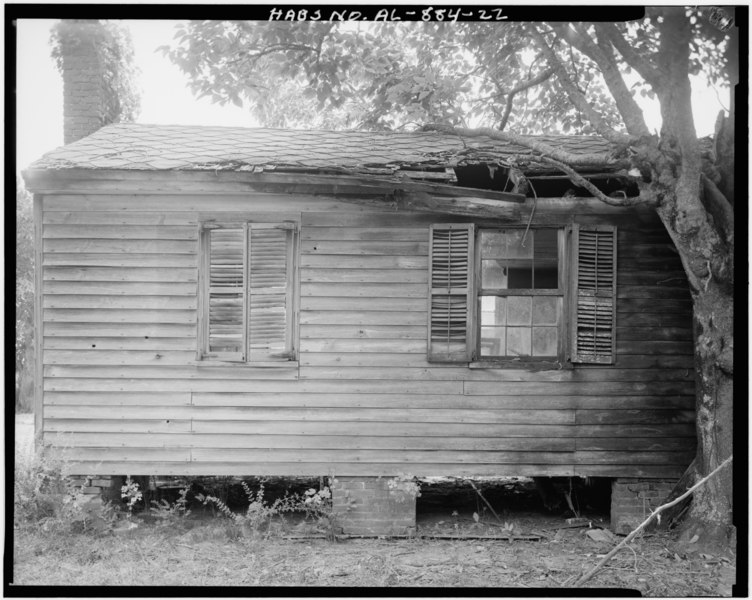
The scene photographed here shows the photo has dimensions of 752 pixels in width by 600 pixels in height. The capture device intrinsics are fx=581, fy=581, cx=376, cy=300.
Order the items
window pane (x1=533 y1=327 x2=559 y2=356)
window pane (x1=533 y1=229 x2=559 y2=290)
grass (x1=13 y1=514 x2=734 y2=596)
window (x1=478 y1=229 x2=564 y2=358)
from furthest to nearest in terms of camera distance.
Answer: window pane (x1=533 y1=327 x2=559 y2=356)
window pane (x1=533 y1=229 x2=559 y2=290)
window (x1=478 y1=229 x2=564 y2=358)
grass (x1=13 y1=514 x2=734 y2=596)

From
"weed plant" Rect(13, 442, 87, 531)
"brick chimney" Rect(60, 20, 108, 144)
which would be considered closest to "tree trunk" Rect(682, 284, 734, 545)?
"weed plant" Rect(13, 442, 87, 531)

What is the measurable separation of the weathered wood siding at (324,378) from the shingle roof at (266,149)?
0.42m

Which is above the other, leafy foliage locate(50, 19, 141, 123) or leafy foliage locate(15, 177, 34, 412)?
leafy foliage locate(50, 19, 141, 123)

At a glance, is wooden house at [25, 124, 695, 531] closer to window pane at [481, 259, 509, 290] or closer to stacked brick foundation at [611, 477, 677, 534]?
A: stacked brick foundation at [611, 477, 677, 534]

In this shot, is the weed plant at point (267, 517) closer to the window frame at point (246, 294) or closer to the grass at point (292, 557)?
the grass at point (292, 557)

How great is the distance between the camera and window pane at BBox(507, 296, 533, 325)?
7961 mm

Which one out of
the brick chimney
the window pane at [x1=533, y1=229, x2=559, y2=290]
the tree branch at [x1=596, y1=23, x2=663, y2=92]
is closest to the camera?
the tree branch at [x1=596, y1=23, x2=663, y2=92]

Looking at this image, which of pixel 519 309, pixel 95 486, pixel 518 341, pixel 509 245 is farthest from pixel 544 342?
pixel 95 486

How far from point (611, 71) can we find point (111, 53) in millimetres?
6180

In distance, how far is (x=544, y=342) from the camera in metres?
7.88

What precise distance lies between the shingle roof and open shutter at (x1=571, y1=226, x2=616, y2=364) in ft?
3.88

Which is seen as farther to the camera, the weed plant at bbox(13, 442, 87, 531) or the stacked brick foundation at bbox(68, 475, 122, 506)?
the stacked brick foundation at bbox(68, 475, 122, 506)

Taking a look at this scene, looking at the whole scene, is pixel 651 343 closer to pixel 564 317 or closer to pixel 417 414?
pixel 564 317

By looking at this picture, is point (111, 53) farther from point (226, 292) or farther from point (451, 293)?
point (451, 293)
